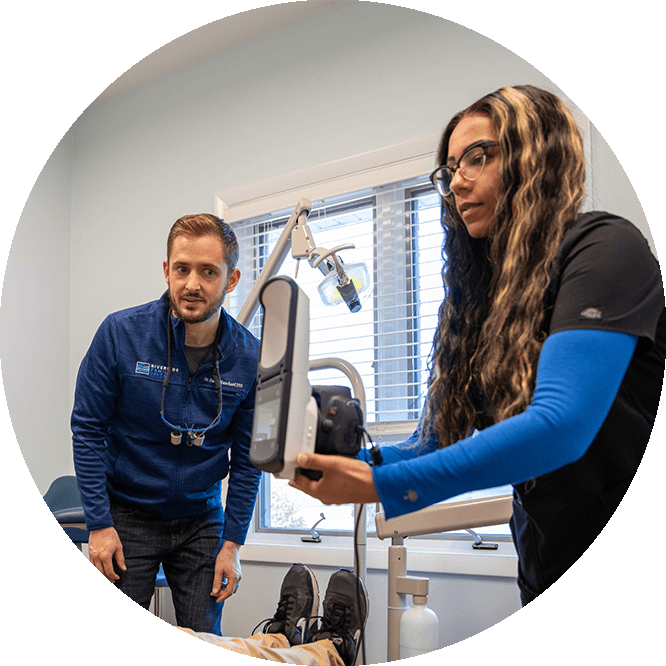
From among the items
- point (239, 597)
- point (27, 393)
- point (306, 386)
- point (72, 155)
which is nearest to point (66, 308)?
point (27, 393)

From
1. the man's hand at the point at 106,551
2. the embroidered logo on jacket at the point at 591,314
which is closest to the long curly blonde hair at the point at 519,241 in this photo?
the embroidered logo on jacket at the point at 591,314

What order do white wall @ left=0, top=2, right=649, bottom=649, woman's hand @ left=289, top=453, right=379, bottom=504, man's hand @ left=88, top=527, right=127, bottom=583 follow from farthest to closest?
white wall @ left=0, top=2, right=649, bottom=649 → man's hand @ left=88, top=527, right=127, bottom=583 → woman's hand @ left=289, top=453, right=379, bottom=504

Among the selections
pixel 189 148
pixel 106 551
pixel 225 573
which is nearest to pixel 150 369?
pixel 106 551

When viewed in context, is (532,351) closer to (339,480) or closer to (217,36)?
(339,480)

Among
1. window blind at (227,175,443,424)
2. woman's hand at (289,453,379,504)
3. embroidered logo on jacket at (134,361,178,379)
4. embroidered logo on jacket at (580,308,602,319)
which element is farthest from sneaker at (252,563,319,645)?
embroidered logo on jacket at (580,308,602,319)

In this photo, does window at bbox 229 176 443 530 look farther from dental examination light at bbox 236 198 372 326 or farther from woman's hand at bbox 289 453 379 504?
woman's hand at bbox 289 453 379 504

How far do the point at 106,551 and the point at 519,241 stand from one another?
1.10 m

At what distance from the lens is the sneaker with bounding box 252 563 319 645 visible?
62.5 inches

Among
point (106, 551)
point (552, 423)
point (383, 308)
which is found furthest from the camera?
point (383, 308)

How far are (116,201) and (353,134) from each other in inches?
47.6

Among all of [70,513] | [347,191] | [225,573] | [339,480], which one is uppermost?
[347,191]

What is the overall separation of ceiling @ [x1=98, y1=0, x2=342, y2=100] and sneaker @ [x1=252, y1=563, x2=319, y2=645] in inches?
76.1

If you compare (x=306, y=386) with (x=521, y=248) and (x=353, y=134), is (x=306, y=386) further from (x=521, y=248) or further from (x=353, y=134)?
(x=353, y=134)

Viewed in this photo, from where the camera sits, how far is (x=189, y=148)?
2586mm
